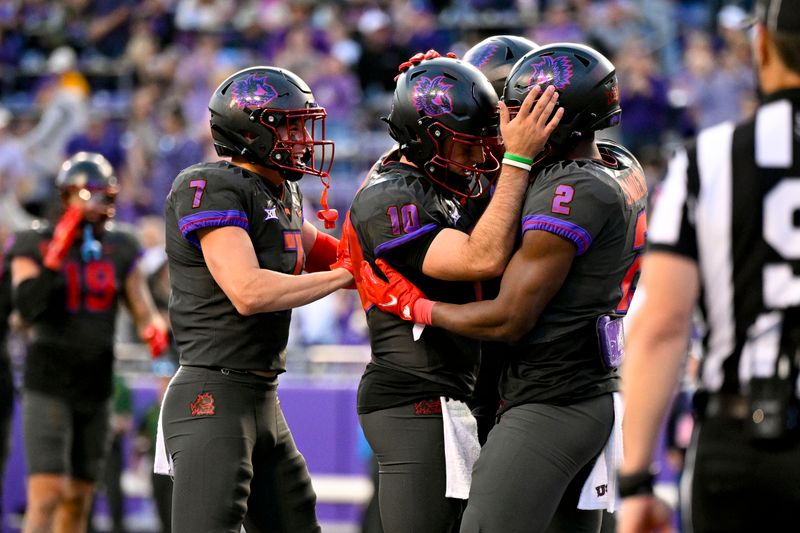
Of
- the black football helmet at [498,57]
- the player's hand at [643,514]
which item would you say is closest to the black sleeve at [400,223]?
the black football helmet at [498,57]

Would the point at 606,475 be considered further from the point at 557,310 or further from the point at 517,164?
the point at 517,164

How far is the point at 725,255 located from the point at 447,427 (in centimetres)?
157

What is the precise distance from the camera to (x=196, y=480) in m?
4.47

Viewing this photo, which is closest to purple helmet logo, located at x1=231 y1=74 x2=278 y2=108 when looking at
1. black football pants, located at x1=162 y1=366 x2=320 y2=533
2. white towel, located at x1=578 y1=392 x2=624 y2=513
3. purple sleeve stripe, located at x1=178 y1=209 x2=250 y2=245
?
purple sleeve stripe, located at x1=178 y1=209 x2=250 y2=245

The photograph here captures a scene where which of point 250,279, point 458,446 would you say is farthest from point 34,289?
point 458,446

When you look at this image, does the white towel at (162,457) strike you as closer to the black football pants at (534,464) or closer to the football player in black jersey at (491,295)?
the football player in black jersey at (491,295)

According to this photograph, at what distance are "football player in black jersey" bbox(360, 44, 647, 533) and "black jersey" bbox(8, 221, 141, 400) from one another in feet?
10.9

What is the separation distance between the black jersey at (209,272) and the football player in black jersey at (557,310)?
0.56 meters

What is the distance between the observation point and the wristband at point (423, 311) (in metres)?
4.16

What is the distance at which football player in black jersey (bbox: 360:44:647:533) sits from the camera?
155 inches

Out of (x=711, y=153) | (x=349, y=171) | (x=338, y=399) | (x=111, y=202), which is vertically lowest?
(x=338, y=399)

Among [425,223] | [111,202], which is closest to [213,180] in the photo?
[425,223]

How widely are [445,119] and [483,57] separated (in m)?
0.82

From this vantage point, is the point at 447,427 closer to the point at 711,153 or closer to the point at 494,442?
the point at 494,442
